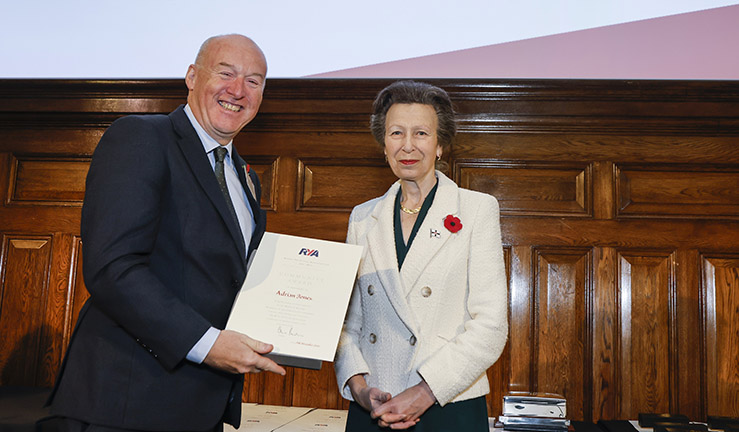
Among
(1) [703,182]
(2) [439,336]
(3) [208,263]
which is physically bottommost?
(2) [439,336]

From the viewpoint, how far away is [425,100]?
183 cm

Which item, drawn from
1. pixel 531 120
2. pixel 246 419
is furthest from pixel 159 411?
pixel 531 120

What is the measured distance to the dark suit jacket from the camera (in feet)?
4.21

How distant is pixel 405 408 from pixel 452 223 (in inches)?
20.2

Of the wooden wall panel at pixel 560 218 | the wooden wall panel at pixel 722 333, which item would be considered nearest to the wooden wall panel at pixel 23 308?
the wooden wall panel at pixel 560 218

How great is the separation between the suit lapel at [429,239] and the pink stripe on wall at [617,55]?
4.90ft

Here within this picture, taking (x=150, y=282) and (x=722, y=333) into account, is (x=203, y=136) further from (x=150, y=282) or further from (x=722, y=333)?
(x=722, y=333)

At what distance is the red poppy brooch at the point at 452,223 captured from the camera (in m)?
1.72

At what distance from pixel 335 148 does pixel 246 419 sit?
1416 millimetres

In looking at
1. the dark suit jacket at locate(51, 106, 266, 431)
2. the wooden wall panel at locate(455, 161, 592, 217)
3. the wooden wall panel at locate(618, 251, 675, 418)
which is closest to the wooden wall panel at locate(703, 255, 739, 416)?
the wooden wall panel at locate(618, 251, 675, 418)

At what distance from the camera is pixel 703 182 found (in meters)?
3.09

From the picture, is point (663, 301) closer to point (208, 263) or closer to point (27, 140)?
point (208, 263)

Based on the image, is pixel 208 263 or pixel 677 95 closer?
pixel 208 263

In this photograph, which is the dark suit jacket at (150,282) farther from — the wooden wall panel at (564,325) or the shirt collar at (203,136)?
the wooden wall panel at (564,325)
